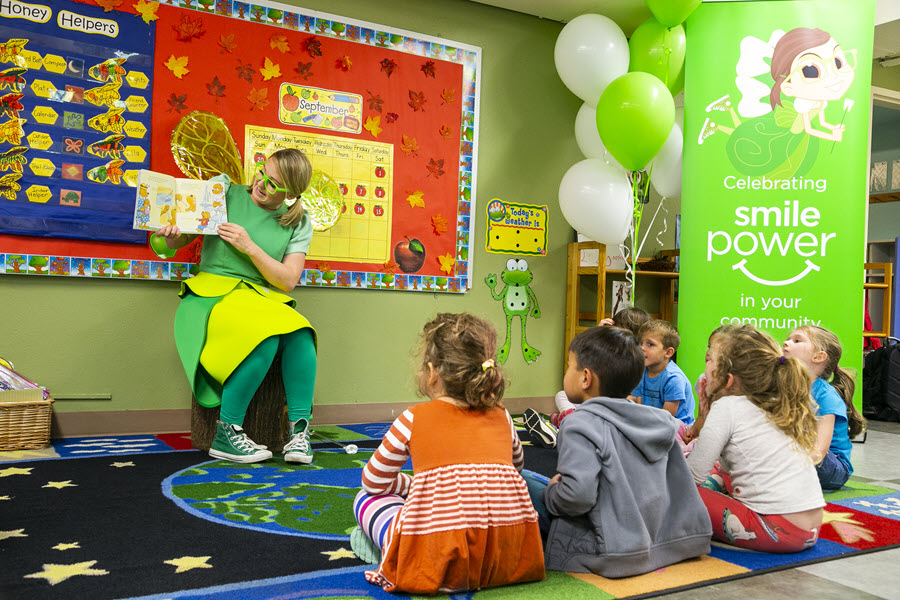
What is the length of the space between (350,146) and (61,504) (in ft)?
6.77

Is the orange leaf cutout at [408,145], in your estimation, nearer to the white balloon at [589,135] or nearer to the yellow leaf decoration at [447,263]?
the yellow leaf decoration at [447,263]

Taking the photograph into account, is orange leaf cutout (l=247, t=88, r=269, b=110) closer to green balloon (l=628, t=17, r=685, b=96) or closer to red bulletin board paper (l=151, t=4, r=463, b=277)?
red bulletin board paper (l=151, t=4, r=463, b=277)

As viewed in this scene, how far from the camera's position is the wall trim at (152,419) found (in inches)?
115

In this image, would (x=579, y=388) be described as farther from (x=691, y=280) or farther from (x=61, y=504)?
(x=691, y=280)

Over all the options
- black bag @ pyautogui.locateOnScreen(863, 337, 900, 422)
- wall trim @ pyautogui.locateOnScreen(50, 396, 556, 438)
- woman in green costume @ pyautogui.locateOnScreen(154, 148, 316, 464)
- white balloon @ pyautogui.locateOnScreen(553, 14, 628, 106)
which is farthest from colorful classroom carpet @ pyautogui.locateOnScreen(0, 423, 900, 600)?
black bag @ pyautogui.locateOnScreen(863, 337, 900, 422)

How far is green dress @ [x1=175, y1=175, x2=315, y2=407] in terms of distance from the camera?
101 inches

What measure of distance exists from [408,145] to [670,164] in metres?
1.29

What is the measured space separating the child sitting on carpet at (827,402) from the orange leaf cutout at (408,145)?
6.49 feet

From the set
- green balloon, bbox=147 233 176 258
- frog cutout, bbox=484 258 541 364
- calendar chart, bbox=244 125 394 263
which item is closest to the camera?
green balloon, bbox=147 233 176 258

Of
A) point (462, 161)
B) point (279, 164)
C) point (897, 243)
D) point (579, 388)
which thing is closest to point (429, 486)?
point (579, 388)

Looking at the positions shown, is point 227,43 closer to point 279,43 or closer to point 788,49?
point 279,43

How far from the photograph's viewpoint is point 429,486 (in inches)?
54.6

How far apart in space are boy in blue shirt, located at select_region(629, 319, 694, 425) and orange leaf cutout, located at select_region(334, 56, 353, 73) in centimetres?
181

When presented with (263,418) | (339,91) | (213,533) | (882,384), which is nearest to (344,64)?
(339,91)
